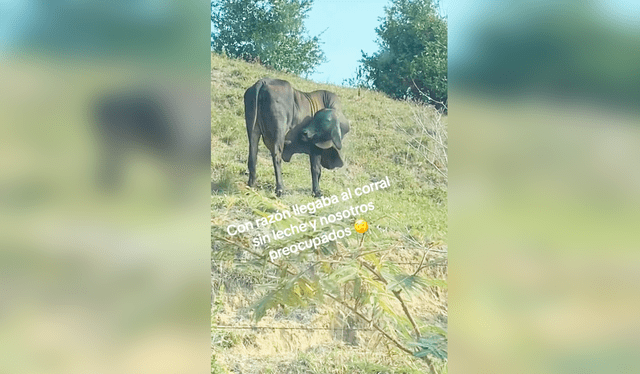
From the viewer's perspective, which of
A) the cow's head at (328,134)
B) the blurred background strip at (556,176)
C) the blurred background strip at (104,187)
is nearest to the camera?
the blurred background strip at (556,176)

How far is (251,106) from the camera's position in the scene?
3.72m

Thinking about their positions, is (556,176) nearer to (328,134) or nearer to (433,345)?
(433,345)

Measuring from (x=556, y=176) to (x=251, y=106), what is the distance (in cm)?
148

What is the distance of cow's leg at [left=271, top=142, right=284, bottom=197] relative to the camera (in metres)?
3.72

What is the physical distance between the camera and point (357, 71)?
3.64 meters

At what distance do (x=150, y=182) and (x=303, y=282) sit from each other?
34.4 inches

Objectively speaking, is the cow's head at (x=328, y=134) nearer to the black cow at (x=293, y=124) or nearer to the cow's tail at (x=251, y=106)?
the black cow at (x=293, y=124)

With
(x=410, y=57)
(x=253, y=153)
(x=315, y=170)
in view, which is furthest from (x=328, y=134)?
(x=410, y=57)

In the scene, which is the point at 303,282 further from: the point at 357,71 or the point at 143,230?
the point at 357,71

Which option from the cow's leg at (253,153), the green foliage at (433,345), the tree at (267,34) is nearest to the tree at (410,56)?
the tree at (267,34)

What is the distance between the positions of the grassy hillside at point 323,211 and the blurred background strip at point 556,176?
0.33 meters

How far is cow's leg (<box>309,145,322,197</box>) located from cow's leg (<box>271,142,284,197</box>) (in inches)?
6.1

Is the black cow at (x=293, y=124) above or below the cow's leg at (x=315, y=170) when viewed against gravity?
above

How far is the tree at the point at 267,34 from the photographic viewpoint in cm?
364
